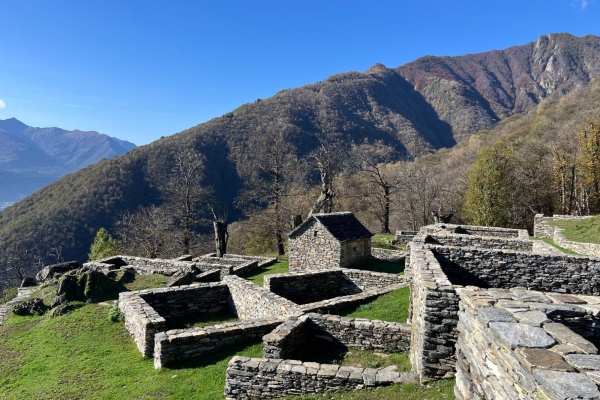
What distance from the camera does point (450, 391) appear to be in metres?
6.30

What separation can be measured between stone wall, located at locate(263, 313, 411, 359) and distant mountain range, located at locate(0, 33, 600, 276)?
55604 mm

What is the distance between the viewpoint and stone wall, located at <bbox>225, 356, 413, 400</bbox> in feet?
24.5

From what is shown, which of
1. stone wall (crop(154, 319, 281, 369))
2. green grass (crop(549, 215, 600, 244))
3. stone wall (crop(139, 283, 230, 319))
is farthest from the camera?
green grass (crop(549, 215, 600, 244))

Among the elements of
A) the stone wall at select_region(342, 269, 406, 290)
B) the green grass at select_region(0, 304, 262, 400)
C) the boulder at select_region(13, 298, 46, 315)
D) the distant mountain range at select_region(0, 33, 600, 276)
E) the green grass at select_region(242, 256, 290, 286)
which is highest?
the distant mountain range at select_region(0, 33, 600, 276)

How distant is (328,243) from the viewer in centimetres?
2103

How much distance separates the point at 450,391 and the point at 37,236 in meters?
64.6

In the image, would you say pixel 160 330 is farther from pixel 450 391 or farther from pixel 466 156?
pixel 466 156

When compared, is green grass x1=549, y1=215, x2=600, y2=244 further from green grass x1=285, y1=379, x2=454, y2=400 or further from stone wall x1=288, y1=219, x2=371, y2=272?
green grass x1=285, y1=379, x2=454, y2=400

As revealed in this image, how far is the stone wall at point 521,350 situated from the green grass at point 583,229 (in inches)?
619

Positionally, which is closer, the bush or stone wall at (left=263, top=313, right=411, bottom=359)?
stone wall at (left=263, top=313, right=411, bottom=359)

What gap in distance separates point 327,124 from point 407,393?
9817cm

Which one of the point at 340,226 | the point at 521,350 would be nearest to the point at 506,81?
the point at 340,226

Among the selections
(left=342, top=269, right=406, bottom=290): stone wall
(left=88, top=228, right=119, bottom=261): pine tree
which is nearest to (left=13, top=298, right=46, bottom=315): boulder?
(left=342, top=269, right=406, bottom=290): stone wall

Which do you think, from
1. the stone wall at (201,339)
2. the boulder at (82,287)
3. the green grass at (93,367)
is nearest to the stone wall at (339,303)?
the stone wall at (201,339)
